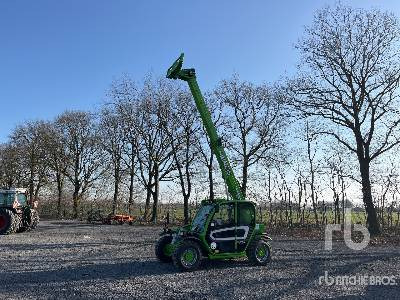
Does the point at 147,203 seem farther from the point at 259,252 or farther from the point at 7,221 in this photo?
the point at 259,252

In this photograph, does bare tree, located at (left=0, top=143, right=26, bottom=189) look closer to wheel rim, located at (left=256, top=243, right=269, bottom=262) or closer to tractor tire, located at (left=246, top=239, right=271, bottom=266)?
tractor tire, located at (left=246, top=239, right=271, bottom=266)

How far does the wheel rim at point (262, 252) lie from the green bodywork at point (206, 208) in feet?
1.11

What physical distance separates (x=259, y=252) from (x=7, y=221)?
16270 mm

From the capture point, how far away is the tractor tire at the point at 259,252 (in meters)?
12.7

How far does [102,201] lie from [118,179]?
167 inches

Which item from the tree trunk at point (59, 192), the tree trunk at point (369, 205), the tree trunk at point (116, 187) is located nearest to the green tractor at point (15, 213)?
the tree trunk at point (116, 187)

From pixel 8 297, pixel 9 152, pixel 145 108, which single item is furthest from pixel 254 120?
pixel 9 152

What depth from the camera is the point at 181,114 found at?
3747 centimetres

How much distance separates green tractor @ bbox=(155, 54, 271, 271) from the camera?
12.0 meters

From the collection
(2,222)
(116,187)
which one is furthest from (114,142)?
(2,222)

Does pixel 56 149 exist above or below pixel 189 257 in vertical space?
above

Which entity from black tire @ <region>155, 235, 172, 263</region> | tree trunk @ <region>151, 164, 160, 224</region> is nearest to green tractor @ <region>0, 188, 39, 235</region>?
black tire @ <region>155, 235, 172, 263</region>

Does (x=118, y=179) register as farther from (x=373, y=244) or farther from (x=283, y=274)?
(x=283, y=274)

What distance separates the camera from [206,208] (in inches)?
514
